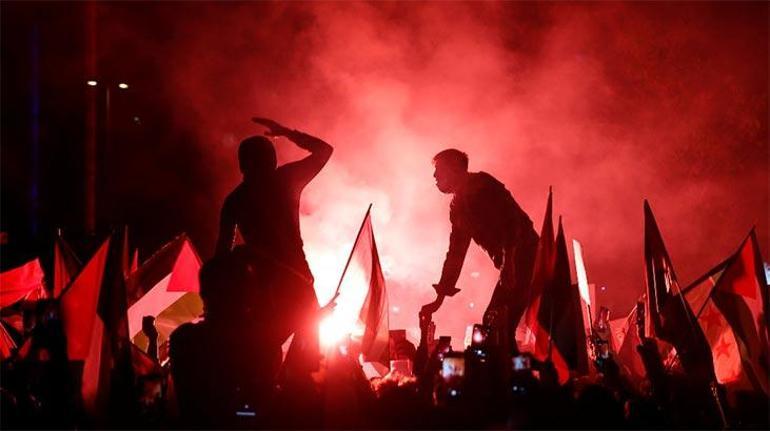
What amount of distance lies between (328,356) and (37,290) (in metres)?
5.69

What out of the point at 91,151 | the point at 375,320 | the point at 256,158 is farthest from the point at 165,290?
the point at 91,151

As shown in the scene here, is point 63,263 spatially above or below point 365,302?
above

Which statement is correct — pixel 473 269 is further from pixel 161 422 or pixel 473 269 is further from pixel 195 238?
pixel 161 422

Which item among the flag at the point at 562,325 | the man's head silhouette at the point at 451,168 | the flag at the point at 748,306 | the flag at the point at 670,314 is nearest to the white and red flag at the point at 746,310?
the flag at the point at 748,306

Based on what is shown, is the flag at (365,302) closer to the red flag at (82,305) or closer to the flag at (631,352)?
the red flag at (82,305)

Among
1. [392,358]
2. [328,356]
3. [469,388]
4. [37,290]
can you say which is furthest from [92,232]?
[469,388]

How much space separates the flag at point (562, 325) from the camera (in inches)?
225

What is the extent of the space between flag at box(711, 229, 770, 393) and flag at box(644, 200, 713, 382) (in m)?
0.47

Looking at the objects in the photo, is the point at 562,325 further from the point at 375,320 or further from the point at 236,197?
the point at 236,197

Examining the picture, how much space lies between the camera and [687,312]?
599 centimetres

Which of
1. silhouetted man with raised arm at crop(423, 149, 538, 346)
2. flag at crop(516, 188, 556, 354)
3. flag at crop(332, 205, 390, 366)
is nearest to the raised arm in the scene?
flag at crop(332, 205, 390, 366)

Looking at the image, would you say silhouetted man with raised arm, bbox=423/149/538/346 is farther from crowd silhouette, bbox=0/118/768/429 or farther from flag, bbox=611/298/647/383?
flag, bbox=611/298/647/383

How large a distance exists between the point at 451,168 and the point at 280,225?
6.44ft

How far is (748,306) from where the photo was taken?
20.4 feet
